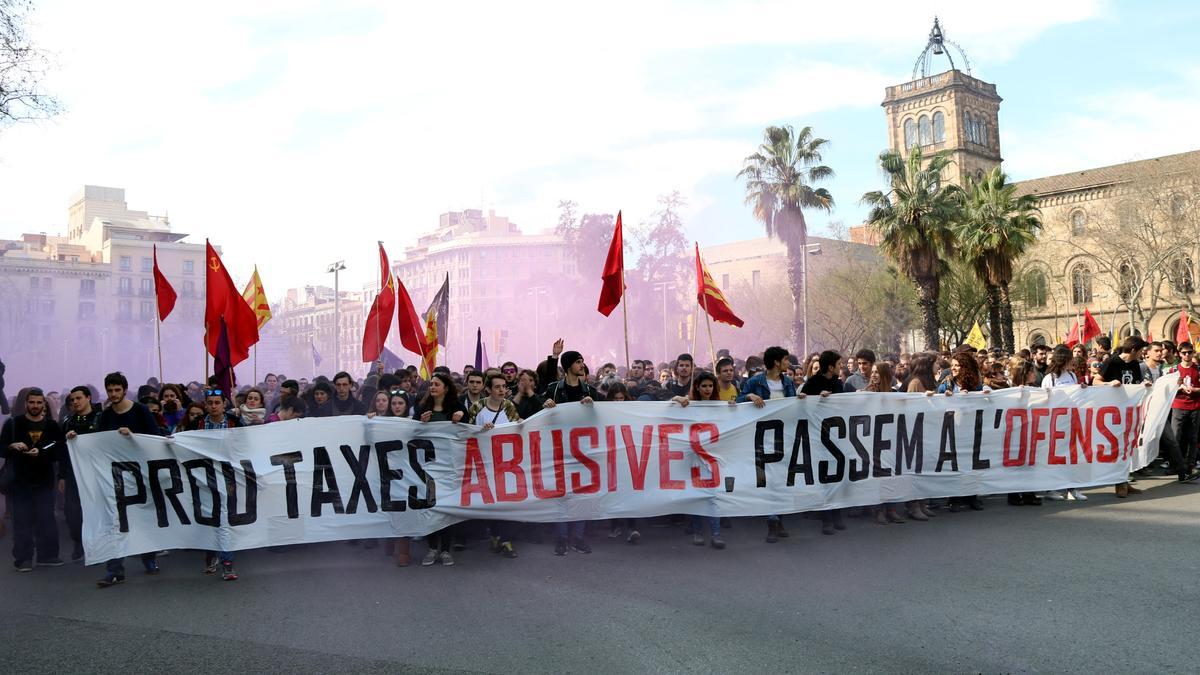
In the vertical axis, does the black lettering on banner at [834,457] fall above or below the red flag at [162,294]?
below

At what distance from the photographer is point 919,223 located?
2958 cm

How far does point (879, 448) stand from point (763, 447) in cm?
126

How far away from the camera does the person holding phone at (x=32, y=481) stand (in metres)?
7.21

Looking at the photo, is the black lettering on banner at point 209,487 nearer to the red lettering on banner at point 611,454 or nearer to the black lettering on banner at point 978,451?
the red lettering on banner at point 611,454

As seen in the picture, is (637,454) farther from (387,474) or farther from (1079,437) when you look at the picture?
(1079,437)

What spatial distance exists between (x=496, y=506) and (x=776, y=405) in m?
2.67

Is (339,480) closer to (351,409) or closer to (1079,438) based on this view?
(351,409)

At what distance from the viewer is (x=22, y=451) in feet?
23.5

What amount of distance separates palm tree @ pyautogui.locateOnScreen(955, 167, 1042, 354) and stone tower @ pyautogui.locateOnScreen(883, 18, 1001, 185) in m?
51.8

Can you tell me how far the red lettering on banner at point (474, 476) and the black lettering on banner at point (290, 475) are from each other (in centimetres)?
134

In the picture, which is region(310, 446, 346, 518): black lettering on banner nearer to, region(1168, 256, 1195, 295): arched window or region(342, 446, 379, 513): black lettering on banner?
region(342, 446, 379, 513): black lettering on banner

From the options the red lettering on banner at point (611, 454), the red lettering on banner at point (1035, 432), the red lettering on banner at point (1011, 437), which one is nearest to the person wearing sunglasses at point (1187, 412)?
the red lettering on banner at point (1035, 432)

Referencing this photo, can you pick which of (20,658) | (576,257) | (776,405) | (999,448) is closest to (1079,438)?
(999,448)

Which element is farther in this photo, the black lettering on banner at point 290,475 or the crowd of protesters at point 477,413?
Answer: the crowd of protesters at point 477,413
